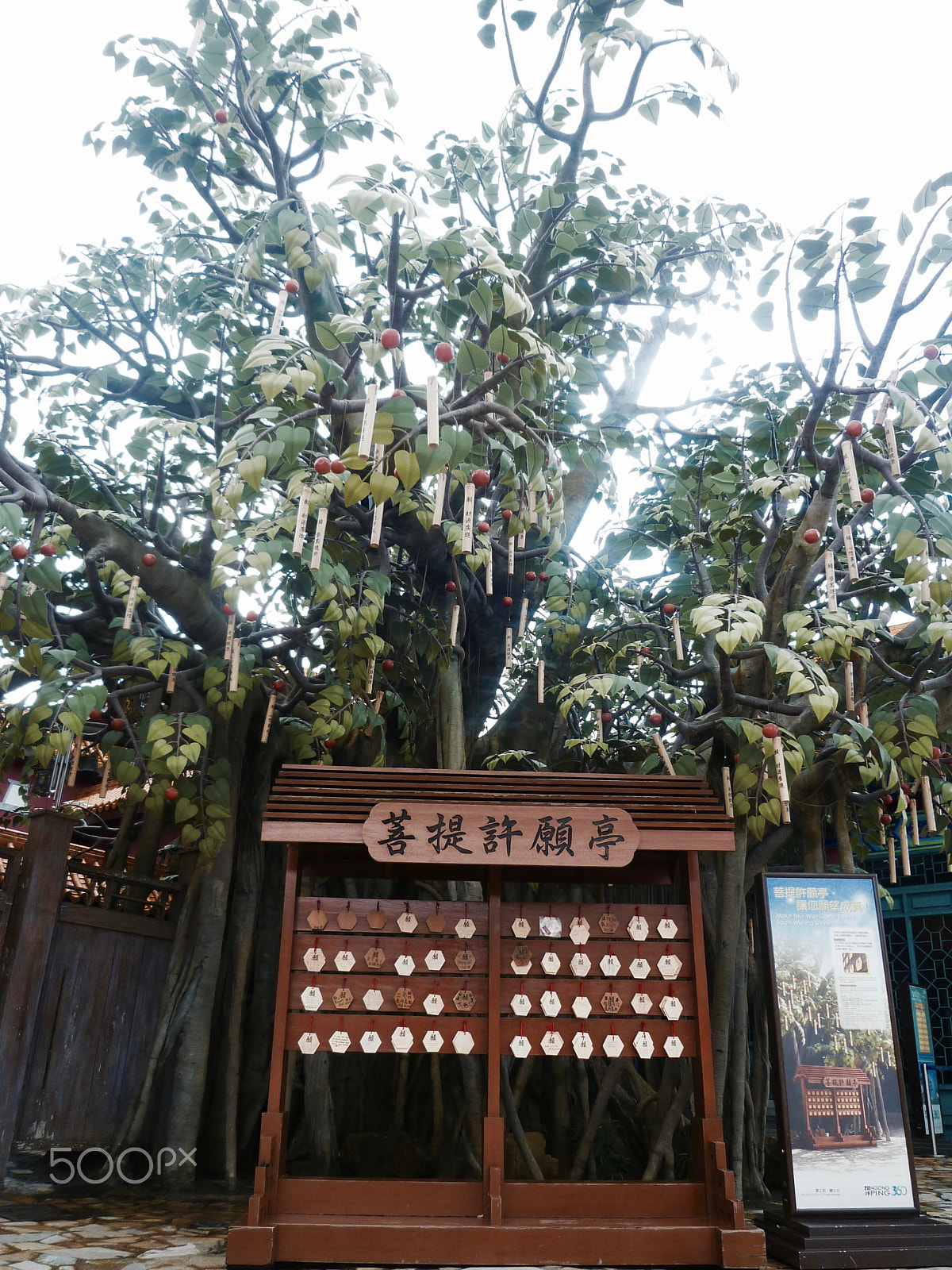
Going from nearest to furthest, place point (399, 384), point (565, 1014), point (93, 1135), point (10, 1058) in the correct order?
1. point (565, 1014)
2. point (399, 384)
3. point (10, 1058)
4. point (93, 1135)

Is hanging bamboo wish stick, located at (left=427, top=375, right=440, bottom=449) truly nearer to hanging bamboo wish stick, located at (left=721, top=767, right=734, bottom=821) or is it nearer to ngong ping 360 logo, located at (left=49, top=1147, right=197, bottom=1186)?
hanging bamboo wish stick, located at (left=721, top=767, right=734, bottom=821)

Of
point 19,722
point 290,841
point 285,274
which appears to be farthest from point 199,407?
point 290,841

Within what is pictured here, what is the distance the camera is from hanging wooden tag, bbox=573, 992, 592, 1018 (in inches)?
130

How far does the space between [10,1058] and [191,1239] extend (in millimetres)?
1260

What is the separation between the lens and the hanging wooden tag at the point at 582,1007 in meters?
3.30

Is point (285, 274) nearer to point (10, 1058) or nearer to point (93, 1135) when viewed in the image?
point (10, 1058)

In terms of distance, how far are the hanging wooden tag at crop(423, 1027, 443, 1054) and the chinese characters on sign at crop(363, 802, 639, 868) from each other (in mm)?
630

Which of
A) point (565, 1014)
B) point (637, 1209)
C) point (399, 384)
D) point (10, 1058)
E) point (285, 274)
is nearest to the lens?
point (637, 1209)

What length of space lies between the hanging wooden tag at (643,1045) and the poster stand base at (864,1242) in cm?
72

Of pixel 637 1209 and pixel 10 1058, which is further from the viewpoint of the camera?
pixel 10 1058

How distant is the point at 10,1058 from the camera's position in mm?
3898

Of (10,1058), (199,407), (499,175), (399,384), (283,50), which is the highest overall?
(499,175)

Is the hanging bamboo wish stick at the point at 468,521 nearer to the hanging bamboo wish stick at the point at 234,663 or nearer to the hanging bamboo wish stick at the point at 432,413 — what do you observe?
the hanging bamboo wish stick at the point at 432,413

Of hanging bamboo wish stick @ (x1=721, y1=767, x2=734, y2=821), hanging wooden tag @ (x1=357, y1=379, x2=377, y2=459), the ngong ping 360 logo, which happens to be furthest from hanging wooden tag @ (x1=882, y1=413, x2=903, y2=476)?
the ngong ping 360 logo
